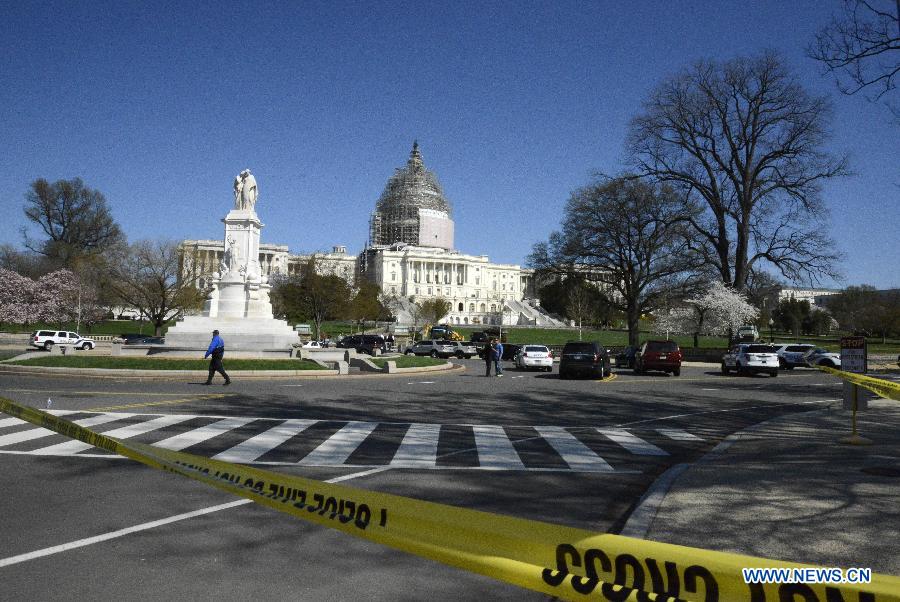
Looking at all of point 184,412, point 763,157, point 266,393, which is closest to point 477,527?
point 184,412

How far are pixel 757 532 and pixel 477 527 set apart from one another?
4301mm

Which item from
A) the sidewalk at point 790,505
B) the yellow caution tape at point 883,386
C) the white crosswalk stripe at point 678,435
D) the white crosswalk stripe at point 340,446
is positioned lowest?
the white crosswalk stripe at point 340,446

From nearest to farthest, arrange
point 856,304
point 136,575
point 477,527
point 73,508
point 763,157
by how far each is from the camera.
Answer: point 477,527 → point 136,575 → point 73,508 → point 763,157 → point 856,304

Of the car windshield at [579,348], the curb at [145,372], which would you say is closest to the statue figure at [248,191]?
the curb at [145,372]

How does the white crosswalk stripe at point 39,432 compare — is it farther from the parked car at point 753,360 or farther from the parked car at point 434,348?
the parked car at point 434,348

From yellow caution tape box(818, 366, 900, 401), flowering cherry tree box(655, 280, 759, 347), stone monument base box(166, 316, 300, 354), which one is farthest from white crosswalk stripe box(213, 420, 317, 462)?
flowering cherry tree box(655, 280, 759, 347)

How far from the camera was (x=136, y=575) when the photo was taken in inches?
196

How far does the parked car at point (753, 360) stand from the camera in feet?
107

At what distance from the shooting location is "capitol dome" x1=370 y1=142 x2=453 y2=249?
160m

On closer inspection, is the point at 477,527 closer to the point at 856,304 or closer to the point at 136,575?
the point at 136,575

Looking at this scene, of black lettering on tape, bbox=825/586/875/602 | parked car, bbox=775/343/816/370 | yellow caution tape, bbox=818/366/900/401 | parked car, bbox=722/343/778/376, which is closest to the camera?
black lettering on tape, bbox=825/586/875/602

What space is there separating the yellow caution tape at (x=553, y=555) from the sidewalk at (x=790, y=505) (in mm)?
3511

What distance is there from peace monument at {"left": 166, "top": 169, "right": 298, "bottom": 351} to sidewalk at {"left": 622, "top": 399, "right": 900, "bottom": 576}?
2666cm
